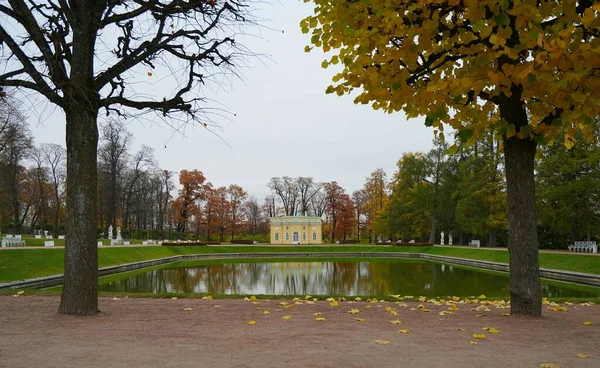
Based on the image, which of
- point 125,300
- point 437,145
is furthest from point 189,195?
point 125,300

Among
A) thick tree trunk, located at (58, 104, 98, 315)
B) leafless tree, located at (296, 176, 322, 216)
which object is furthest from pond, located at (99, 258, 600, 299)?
leafless tree, located at (296, 176, 322, 216)

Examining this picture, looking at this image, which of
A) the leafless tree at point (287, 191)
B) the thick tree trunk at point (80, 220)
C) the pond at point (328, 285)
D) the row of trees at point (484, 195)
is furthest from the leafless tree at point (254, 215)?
the thick tree trunk at point (80, 220)

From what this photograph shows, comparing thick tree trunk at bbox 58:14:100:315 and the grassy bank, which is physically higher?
thick tree trunk at bbox 58:14:100:315

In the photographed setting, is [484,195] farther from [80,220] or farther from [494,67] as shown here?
[80,220]

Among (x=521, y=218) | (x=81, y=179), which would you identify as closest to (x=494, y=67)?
(x=521, y=218)

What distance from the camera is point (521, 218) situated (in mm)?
5750

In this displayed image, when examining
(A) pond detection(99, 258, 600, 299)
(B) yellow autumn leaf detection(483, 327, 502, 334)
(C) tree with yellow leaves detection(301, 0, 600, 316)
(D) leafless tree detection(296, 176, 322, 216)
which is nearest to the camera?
(C) tree with yellow leaves detection(301, 0, 600, 316)

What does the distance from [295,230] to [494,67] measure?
1997 inches

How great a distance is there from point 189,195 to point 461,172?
96.9 ft

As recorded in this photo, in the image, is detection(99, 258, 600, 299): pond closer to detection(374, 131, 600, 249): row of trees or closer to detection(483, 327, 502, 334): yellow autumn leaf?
detection(374, 131, 600, 249): row of trees

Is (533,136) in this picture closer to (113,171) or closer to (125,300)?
(125,300)

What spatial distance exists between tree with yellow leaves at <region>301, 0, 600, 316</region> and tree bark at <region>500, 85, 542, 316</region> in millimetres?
12

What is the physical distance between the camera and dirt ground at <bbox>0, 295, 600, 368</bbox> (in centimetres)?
371

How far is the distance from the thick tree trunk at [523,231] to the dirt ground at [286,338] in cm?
29
